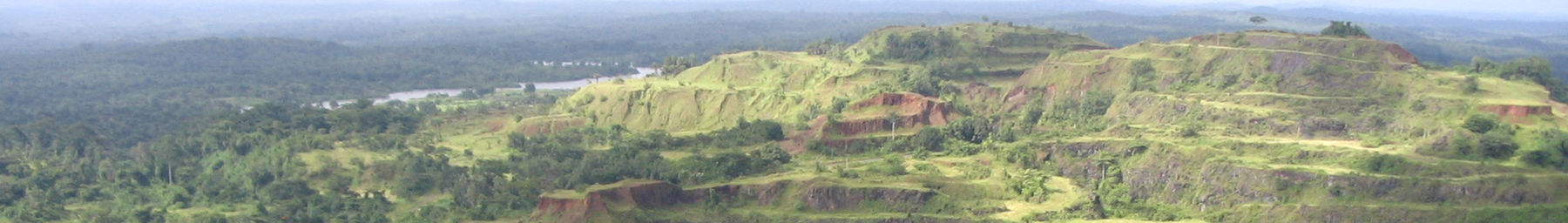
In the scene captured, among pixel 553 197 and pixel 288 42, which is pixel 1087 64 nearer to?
pixel 553 197

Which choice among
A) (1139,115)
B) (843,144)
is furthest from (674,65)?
(1139,115)

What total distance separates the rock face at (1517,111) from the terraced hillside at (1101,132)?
0.21 feet

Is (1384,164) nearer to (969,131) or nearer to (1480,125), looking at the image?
(1480,125)

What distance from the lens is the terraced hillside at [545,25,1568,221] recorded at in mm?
40938

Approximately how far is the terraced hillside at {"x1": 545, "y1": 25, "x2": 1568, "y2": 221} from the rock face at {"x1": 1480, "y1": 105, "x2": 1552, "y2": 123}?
0.21 ft

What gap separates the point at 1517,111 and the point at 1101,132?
13.6m

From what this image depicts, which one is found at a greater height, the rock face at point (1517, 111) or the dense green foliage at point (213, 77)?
the rock face at point (1517, 111)

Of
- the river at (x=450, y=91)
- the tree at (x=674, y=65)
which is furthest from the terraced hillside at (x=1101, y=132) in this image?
the river at (x=450, y=91)

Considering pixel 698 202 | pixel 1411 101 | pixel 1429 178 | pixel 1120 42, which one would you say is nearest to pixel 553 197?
pixel 698 202

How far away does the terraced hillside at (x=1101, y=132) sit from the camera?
40.9 m

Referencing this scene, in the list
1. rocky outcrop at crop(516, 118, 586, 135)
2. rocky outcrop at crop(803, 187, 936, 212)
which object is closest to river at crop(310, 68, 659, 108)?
rocky outcrop at crop(516, 118, 586, 135)

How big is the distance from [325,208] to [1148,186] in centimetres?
2728

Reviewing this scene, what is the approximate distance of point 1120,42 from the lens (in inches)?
6462

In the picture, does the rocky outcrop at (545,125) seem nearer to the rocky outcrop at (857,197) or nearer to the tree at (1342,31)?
the rocky outcrop at (857,197)
